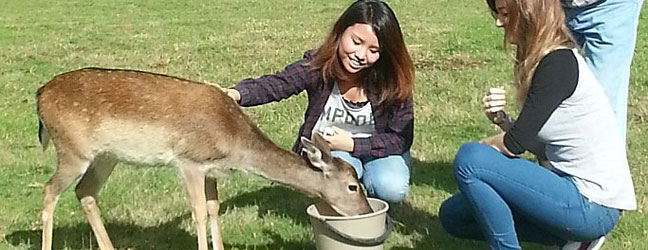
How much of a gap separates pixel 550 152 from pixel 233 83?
588 centimetres

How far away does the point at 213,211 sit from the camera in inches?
208

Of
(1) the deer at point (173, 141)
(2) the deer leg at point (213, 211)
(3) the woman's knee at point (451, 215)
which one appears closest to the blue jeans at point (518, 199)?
(3) the woman's knee at point (451, 215)

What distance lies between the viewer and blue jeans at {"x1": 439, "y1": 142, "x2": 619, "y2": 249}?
14.3 feet

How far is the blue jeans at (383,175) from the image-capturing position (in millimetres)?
5387

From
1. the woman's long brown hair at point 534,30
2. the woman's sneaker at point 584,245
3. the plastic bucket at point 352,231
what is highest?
the woman's long brown hair at point 534,30

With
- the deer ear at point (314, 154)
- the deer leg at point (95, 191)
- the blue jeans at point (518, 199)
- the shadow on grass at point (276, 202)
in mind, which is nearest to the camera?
the blue jeans at point (518, 199)

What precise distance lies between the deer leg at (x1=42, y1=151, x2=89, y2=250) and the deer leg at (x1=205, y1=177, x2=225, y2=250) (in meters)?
0.68

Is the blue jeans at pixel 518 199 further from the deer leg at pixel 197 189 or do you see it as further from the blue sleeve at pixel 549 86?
the deer leg at pixel 197 189

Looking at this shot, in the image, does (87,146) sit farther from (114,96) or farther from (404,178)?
(404,178)

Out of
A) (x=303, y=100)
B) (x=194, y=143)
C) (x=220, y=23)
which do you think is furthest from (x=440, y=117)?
(x=220, y=23)

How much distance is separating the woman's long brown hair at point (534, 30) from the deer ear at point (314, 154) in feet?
3.48

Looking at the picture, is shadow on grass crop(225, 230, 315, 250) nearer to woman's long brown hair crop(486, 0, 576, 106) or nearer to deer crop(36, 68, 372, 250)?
deer crop(36, 68, 372, 250)

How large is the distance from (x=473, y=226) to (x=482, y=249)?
24 centimetres

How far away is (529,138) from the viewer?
4.34 meters
